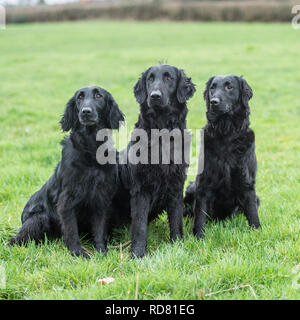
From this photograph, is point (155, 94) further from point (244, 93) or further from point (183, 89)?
point (244, 93)

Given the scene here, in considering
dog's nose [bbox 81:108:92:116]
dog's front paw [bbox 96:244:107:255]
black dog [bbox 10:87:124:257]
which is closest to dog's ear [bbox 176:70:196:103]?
black dog [bbox 10:87:124:257]

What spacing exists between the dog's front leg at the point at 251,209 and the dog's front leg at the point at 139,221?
3.27 feet

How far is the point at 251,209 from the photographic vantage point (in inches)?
157

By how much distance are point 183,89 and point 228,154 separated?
2.52ft

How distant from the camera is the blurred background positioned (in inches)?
1265

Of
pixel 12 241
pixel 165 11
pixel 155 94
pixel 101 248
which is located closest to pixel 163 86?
pixel 155 94

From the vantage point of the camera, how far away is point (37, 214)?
13.1 feet

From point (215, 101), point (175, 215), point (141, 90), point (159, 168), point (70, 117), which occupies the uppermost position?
point (141, 90)

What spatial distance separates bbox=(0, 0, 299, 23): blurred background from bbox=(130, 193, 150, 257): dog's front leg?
3019cm

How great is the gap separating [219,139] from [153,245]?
122 centimetres

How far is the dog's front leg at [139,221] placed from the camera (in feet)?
12.1

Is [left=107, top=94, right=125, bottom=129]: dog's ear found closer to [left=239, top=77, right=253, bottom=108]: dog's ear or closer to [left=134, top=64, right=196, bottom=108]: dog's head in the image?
[left=134, top=64, right=196, bottom=108]: dog's head

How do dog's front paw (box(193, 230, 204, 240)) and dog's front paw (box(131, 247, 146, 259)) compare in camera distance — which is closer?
dog's front paw (box(131, 247, 146, 259))

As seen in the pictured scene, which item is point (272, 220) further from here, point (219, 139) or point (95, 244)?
point (95, 244)
